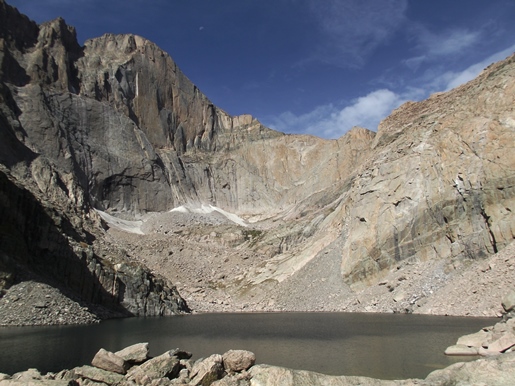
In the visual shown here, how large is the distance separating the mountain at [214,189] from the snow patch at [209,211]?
846 mm

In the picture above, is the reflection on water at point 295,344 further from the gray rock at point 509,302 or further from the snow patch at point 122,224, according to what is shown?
the snow patch at point 122,224

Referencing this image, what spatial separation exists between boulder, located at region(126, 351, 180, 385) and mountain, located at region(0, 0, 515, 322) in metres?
26.8

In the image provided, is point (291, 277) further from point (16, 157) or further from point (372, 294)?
point (16, 157)

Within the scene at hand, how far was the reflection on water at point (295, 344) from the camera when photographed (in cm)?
1989

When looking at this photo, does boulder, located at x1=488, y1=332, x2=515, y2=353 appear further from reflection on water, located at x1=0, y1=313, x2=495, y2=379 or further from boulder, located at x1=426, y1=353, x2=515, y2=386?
boulder, located at x1=426, y1=353, x2=515, y2=386

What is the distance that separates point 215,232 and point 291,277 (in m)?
35.8

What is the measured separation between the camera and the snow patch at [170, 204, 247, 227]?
124100 millimetres

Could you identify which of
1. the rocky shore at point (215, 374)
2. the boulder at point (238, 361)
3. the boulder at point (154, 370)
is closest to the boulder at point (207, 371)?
the rocky shore at point (215, 374)

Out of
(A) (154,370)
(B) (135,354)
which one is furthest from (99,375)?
(A) (154,370)

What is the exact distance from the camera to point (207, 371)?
16.1 m

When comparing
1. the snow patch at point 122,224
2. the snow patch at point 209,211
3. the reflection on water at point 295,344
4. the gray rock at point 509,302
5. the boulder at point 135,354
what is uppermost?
the snow patch at point 209,211

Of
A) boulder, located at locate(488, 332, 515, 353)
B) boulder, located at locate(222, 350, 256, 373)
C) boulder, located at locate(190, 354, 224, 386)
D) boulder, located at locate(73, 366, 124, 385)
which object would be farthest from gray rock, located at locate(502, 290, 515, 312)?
boulder, located at locate(73, 366, 124, 385)

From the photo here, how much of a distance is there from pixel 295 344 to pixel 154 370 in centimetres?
1207

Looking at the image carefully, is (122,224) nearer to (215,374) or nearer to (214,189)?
(214,189)
